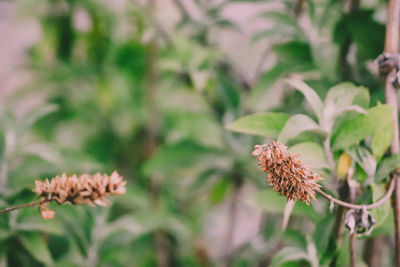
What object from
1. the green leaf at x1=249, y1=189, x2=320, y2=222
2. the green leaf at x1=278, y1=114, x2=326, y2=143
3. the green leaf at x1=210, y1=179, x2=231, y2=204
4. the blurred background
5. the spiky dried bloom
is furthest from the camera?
the green leaf at x1=210, y1=179, x2=231, y2=204

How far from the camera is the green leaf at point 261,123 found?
643 millimetres

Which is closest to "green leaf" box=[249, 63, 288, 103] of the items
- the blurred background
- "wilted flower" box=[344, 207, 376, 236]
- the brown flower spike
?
the blurred background

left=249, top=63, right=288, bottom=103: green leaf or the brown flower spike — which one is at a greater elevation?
left=249, top=63, right=288, bottom=103: green leaf

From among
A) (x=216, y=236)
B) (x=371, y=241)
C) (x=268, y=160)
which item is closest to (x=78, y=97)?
(x=216, y=236)

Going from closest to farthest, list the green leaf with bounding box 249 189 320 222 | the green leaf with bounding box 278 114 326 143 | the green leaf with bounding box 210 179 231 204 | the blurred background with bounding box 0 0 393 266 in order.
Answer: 1. the green leaf with bounding box 278 114 326 143
2. the green leaf with bounding box 249 189 320 222
3. the blurred background with bounding box 0 0 393 266
4. the green leaf with bounding box 210 179 231 204

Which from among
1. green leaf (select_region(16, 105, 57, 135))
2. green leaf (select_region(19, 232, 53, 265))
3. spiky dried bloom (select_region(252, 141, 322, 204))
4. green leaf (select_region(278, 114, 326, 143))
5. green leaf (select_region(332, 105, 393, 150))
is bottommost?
spiky dried bloom (select_region(252, 141, 322, 204))

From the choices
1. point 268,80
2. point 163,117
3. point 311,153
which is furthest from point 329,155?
point 163,117

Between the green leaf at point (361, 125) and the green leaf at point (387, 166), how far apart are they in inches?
1.9

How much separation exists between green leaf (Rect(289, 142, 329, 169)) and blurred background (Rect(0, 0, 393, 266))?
0.14m

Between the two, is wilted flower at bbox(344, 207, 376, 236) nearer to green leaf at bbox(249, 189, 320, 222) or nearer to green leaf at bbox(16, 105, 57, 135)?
green leaf at bbox(249, 189, 320, 222)

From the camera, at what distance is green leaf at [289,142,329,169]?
0.63 metres

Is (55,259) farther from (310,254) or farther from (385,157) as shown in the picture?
(385,157)

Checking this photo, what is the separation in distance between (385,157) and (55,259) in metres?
0.79

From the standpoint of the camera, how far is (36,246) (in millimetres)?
836
